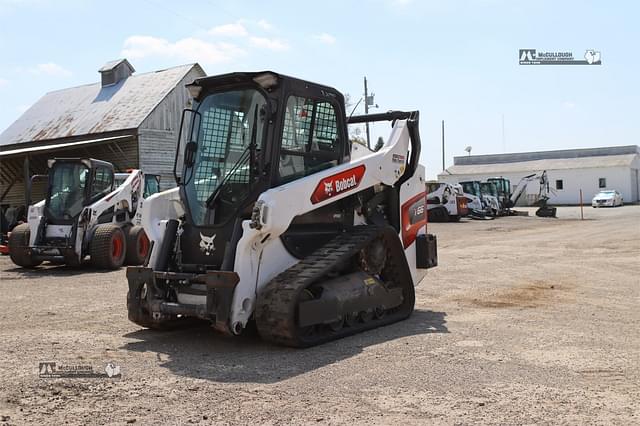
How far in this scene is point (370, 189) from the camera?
875 cm

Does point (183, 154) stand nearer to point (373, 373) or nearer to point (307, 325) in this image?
point (307, 325)

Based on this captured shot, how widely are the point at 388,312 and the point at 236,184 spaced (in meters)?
2.47

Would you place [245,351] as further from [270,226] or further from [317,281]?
[270,226]

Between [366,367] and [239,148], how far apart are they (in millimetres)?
2821

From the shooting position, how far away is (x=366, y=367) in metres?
6.16

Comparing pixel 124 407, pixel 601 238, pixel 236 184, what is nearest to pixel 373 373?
pixel 124 407

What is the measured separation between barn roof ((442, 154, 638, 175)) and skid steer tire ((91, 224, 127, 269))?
55042 millimetres

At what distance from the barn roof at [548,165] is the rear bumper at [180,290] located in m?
60.8

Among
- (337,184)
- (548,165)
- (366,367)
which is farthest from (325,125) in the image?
(548,165)

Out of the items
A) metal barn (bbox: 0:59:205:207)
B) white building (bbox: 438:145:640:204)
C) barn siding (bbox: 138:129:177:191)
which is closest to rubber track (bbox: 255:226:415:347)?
metal barn (bbox: 0:59:205:207)

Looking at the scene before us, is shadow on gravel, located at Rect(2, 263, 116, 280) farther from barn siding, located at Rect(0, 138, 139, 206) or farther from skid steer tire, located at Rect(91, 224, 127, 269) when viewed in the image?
barn siding, located at Rect(0, 138, 139, 206)

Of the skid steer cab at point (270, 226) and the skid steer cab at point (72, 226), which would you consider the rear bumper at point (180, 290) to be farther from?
the skid steer cab at point (72, 226)

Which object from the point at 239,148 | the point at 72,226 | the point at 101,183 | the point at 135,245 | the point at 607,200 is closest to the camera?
the point at 239,148

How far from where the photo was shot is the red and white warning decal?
24.6 feet
